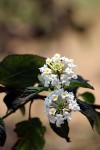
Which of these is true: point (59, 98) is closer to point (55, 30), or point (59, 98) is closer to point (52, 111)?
point (52, 111)

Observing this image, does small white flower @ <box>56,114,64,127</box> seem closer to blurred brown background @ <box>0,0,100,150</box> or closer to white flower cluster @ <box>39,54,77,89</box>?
white flower cluster @ <box>39,54,77,89</box>

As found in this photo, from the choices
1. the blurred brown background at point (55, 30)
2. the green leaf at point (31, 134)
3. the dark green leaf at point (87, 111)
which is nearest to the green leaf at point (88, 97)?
the green leaf at point (31, 134)

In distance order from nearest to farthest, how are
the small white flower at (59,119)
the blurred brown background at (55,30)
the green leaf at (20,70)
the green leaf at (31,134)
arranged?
the small white flower at (59,119) < the green leaf at (20,70) < the green leaf at (31,134) < the blurred brown background at (55,30)

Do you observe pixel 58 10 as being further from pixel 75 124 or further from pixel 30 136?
pixel 30 136

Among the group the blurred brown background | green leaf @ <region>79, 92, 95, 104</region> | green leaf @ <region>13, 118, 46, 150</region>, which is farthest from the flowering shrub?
the blurred brown background

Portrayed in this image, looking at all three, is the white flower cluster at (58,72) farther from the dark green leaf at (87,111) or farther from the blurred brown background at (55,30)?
the blurred brown background at (55,30)
